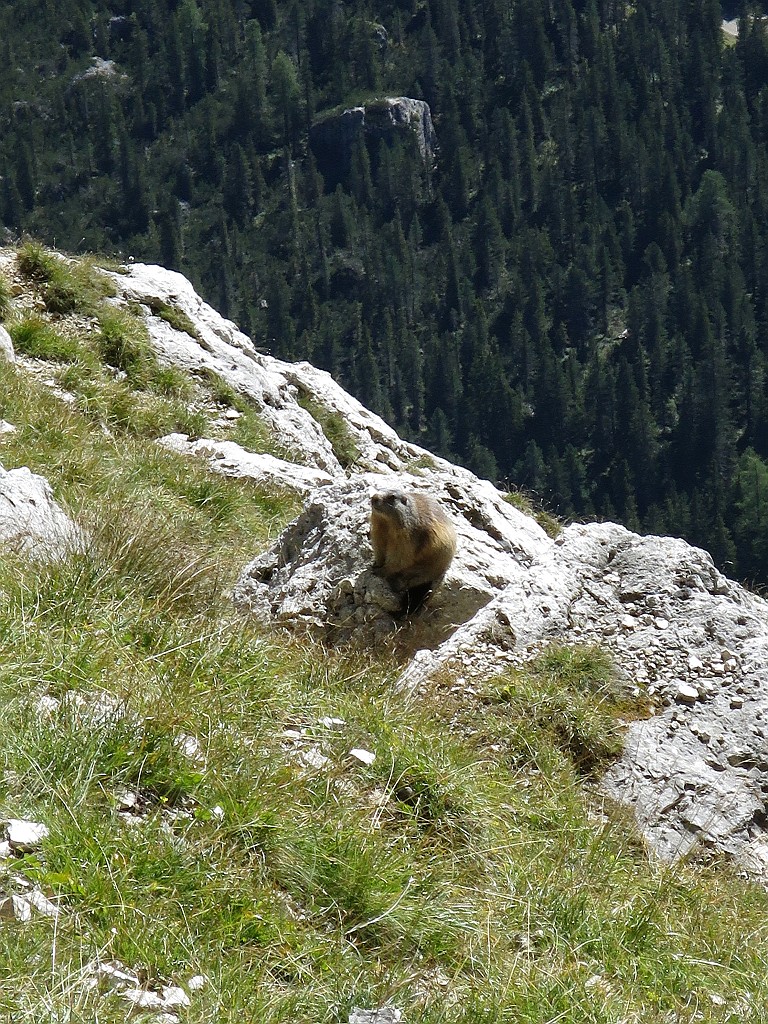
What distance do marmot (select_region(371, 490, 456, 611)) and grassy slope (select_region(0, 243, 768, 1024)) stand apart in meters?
0.92

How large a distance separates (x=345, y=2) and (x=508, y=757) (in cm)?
16999

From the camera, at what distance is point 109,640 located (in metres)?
4.48

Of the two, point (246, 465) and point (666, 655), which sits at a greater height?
point (666, 655)

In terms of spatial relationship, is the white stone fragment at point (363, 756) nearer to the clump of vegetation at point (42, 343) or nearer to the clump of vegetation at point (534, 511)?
the clump of vegetation at point (42, 343)

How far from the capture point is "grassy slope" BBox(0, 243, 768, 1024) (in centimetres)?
318

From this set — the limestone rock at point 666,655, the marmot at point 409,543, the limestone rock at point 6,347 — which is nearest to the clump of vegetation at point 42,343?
the limestone rock at point 6,347

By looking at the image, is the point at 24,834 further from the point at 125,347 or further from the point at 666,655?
the point at 125,347

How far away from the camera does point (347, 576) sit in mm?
6746

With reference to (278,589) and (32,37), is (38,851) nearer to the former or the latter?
(278,589)

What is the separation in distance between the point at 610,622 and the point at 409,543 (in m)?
1.27

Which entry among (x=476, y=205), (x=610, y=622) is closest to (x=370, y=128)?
(x=476, y=205)

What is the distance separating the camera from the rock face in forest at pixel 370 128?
14000 cm

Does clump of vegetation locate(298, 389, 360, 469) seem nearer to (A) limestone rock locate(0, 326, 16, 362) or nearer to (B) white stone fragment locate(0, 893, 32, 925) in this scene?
(A) limestone rock locate(0, 326, 16, 362)

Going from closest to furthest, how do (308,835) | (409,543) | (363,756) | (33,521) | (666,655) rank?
(308,835), (363,756), (33,521), (666,655), (409,543)
